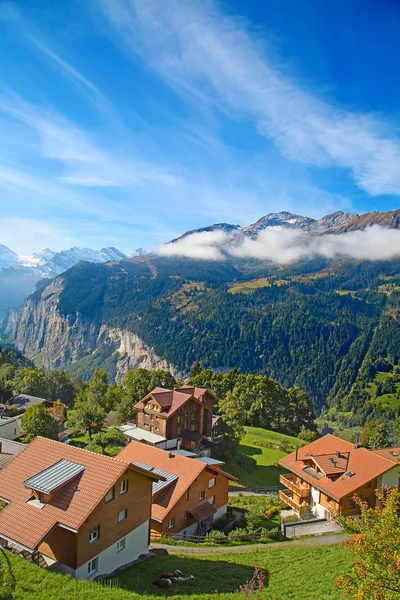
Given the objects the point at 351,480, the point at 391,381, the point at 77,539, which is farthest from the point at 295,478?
the point at 391,381

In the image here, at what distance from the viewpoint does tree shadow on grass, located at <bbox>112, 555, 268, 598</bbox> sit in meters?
17.5

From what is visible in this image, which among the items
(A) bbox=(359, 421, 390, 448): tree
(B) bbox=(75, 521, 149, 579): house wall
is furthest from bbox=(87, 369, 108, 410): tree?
(B) bbox=(75, 521, 149, 579): house wall

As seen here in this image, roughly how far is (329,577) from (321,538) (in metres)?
10.6

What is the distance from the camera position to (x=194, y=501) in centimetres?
3106

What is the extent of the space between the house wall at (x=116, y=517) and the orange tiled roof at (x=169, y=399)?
104 feet

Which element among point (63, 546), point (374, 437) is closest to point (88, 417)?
point (63, 546)

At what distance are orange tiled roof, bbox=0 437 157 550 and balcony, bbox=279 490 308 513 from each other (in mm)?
18736

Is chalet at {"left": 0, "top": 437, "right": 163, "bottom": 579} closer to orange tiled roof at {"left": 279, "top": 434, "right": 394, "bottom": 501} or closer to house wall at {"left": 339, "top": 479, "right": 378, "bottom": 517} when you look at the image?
house wall at {"left": 339, "top": 479, "right": 378, "bottom": 517}

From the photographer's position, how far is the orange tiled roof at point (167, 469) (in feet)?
94.2

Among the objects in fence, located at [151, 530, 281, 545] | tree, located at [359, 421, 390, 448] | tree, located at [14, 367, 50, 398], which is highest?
fence, located at [151, 530, 281, 545]

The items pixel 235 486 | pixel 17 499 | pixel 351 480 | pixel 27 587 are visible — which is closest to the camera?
pixel 27 587

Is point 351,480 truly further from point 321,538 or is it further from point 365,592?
point 365,592

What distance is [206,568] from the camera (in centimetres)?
2127

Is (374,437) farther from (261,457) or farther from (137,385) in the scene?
(137,385)
